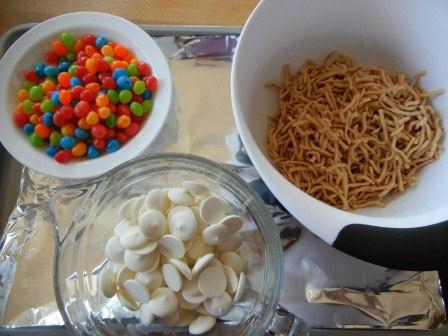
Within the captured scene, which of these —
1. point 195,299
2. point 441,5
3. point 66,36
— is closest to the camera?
point 195,299

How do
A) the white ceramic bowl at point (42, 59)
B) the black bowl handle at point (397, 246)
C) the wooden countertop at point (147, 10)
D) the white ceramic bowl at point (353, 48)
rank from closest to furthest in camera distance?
the black bowl handle at point (397, 246) → the white ceramic bowl at point (353, 48) → the white ceramic bowl at point (42, 59) → the wooden countertop at point (147, 10)

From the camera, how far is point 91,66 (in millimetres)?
788

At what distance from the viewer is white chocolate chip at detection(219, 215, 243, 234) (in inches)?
22.7

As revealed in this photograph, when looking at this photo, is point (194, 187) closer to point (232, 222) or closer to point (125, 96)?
point (232, 222)

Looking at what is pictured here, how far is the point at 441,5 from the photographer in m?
0.68

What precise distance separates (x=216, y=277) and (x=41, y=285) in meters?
0.28

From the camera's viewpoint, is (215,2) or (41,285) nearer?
(41,285)

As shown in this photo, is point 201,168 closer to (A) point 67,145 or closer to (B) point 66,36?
(A) point 67,145

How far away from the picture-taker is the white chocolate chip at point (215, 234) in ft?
1.88

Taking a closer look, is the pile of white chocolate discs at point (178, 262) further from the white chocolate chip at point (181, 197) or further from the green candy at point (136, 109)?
the green candy at point (136, 109)

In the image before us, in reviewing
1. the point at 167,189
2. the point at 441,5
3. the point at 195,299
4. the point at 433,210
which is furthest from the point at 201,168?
the point at 441,5

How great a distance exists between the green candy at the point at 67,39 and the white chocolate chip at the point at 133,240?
37cm

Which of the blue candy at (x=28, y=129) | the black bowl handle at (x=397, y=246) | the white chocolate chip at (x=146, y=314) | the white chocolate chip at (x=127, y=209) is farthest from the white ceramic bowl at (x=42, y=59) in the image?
the black bowl handle at (x=397, y=246)

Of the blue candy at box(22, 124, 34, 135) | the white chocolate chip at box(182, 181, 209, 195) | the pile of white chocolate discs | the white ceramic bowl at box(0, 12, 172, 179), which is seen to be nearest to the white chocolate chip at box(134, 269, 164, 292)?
the pile of white chocolate discs
